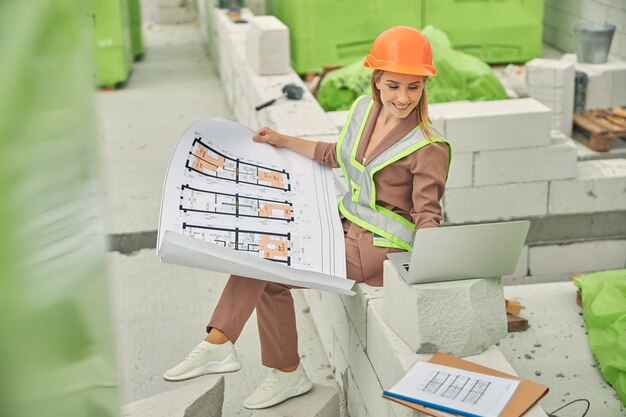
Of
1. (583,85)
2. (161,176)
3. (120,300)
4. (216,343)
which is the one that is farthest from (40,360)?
(583,85)

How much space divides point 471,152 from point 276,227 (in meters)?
2.94

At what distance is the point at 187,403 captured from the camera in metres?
3.28

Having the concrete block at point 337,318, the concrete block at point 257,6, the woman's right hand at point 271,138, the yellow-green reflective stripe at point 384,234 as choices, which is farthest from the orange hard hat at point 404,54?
the concrete block at point 257,6

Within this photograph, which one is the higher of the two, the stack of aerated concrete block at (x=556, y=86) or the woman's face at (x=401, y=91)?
the woman's face at (x=401, y=91)

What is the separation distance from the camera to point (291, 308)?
3.48 metres

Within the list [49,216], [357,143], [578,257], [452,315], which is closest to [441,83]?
[578,257]

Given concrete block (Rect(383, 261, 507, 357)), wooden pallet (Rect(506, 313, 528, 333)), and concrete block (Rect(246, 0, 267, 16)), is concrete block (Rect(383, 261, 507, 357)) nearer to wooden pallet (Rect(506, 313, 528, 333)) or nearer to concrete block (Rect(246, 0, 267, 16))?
wooden pallet (Rect(506, 313, 528, 333))

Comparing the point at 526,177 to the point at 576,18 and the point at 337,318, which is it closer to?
the point at 337,318

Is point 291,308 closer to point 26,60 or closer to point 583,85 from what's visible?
point 26,60

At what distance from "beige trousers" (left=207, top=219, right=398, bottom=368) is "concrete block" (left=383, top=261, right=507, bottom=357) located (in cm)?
44

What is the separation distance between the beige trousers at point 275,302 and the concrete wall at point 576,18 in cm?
596

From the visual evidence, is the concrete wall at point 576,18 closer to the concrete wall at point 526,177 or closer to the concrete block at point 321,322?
the concrete wall at point 526,177

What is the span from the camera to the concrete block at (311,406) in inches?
137

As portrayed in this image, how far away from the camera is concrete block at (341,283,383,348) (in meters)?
3.31
